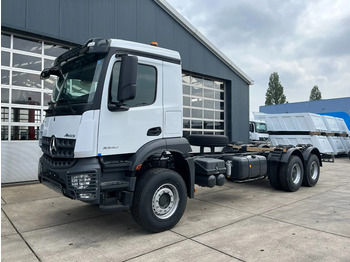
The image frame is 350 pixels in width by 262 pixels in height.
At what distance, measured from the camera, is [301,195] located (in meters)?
6.98

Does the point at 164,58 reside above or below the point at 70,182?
above

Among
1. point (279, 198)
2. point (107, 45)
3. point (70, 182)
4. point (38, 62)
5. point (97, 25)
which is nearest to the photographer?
point (70, 182)

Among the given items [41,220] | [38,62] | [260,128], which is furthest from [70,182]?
[260,128]

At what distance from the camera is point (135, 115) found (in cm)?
416

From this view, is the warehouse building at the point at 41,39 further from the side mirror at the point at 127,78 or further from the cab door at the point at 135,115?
the side mirror at the point at 127,78

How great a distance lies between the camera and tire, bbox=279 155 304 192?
7.11 m

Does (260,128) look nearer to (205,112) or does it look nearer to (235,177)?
(205,112)

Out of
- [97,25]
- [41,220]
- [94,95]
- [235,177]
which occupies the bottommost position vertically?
[41,220]

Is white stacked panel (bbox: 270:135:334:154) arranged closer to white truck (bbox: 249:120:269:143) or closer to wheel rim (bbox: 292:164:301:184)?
white truck (bbox: 249:120:269:143)

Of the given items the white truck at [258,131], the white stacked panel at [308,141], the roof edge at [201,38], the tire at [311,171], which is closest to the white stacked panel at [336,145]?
the white stacked panel at [308,141]

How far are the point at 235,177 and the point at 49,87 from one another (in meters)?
6.38

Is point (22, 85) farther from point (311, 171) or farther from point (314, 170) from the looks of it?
point (314, 170)

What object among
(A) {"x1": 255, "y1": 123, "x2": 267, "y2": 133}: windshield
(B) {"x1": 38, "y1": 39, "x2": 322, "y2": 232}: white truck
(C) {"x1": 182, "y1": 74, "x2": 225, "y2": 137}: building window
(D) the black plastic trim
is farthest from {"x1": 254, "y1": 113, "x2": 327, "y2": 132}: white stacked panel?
(D) the black plastic trim

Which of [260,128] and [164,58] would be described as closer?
[164,58]
